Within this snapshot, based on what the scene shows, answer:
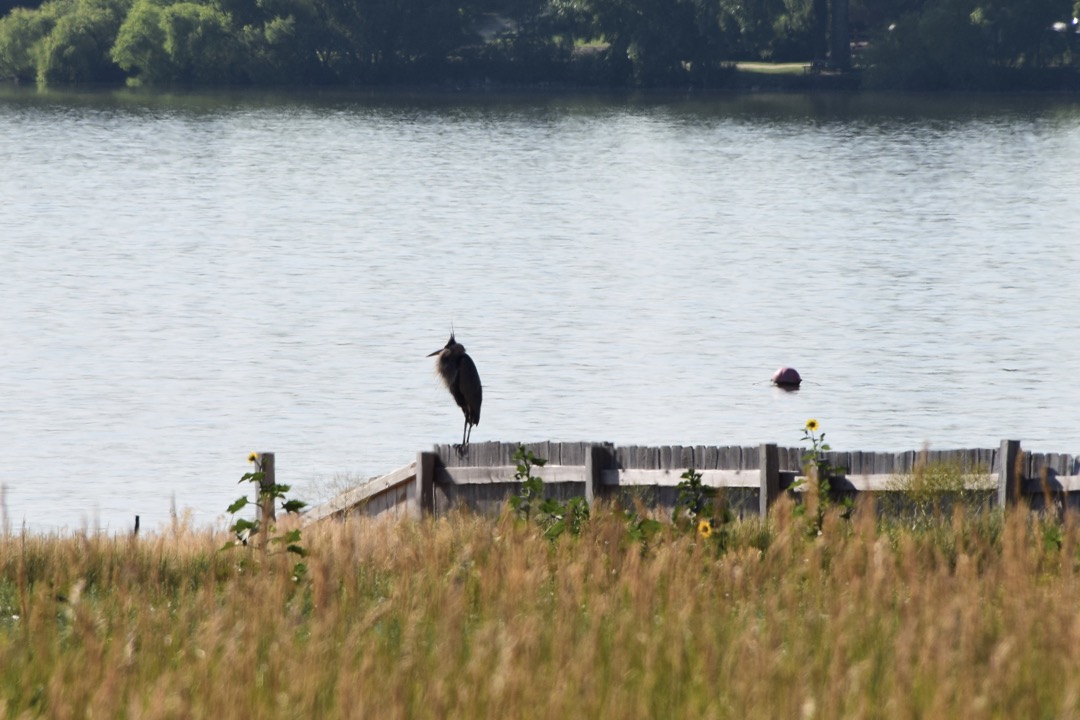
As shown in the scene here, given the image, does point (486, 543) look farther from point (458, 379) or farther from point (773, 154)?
point (773, 154)

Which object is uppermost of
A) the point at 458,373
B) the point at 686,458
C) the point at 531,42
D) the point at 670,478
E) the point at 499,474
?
the point at 531,42

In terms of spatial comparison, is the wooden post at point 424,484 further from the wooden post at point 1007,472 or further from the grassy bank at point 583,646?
the grassy bank at point 583,646

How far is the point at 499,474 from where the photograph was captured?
1407cm

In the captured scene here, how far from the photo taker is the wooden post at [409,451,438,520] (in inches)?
564

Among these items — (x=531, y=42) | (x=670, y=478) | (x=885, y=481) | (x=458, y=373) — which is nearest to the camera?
(x=885, y=481)

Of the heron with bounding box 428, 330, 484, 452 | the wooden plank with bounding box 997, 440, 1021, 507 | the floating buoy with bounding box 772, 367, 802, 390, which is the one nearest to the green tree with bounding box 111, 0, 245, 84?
the floating buoy with bounding box 772, 367, 802, 390

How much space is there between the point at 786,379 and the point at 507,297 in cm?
1198

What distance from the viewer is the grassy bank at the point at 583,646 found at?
536 centimetres

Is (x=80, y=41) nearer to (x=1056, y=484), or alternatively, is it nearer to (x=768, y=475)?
(x=768, y=475)

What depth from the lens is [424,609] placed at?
23.4ft

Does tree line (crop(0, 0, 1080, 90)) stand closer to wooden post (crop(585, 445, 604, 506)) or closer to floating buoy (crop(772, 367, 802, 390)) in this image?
floating buoy (crop(772, 367, 802, 390))

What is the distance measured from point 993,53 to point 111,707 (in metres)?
110

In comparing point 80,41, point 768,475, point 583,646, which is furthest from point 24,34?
point 583,646

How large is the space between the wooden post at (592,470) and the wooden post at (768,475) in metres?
1.27
